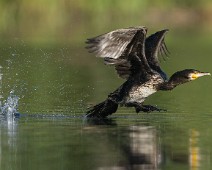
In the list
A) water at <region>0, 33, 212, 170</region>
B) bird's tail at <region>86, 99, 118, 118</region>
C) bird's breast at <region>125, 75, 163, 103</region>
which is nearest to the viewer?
water at <region>0, 33, 212, 170</region>

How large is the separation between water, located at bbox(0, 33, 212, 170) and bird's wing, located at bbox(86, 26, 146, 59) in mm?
950

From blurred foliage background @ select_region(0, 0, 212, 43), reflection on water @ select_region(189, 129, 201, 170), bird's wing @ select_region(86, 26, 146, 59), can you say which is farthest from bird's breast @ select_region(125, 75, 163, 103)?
blurred foliage background @ select_region(0, 0, 212, 43)

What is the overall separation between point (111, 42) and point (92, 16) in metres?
28.0

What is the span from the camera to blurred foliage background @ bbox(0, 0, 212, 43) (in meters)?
35.4

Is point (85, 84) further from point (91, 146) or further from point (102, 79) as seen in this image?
point (91, 146)

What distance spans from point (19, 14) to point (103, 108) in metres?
25.0

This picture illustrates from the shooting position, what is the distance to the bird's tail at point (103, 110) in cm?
1309

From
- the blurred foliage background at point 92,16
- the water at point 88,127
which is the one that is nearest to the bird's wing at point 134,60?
the water at point 88,127

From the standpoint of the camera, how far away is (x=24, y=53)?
24.8 m

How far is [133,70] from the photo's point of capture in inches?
517

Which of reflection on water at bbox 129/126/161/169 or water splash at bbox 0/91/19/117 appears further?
water splash at bbox 0/91/19/117

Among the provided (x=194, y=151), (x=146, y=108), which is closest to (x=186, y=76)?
(x=146, y=108)

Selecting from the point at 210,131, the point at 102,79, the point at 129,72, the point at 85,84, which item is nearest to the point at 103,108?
the point at 129,72

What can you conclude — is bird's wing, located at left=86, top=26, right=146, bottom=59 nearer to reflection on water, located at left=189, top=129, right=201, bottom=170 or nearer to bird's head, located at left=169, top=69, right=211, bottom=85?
bird's head, located at left=169, top=69, right=211, bottom=85
